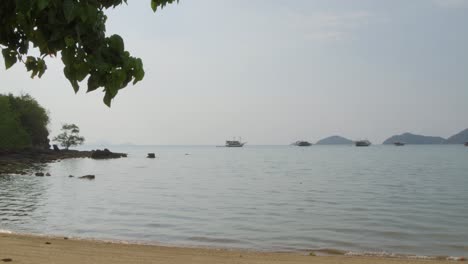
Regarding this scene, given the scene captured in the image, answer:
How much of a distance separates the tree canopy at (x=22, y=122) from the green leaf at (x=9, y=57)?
277ft

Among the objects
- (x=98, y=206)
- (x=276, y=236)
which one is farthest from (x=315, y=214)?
(x=98, y=206)

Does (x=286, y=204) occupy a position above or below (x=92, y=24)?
below

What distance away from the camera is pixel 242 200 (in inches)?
1351

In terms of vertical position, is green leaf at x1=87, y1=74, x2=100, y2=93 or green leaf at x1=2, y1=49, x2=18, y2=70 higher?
Answer: green leaf at x1=2, y1=49, x2=18, y2=70

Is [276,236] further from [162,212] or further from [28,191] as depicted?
[28,191]

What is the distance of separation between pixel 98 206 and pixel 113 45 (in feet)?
90.5

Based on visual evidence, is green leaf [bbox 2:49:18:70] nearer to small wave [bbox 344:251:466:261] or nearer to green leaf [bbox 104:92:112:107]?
green leaf [bbox 104:92:112:107]

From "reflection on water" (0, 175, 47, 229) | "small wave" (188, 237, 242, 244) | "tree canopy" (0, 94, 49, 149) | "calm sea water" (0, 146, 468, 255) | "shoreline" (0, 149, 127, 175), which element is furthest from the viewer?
"tree canopy" (0, 94, 49, 149)

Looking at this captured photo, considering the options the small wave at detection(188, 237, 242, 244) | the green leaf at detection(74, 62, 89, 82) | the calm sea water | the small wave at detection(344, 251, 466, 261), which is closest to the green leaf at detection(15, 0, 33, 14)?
the green leaf at detection(74, 62, 89, 82)

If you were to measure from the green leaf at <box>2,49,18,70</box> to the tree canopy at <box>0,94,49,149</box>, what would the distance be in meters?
84.5

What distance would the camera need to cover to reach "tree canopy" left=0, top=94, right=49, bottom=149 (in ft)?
265

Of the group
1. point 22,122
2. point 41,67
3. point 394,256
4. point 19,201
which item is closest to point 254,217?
point 394,256

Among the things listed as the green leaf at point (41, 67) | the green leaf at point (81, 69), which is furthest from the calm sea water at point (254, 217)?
the green leaf at point (81, 69)

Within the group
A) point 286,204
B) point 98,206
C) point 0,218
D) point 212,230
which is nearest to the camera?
point 212,230
